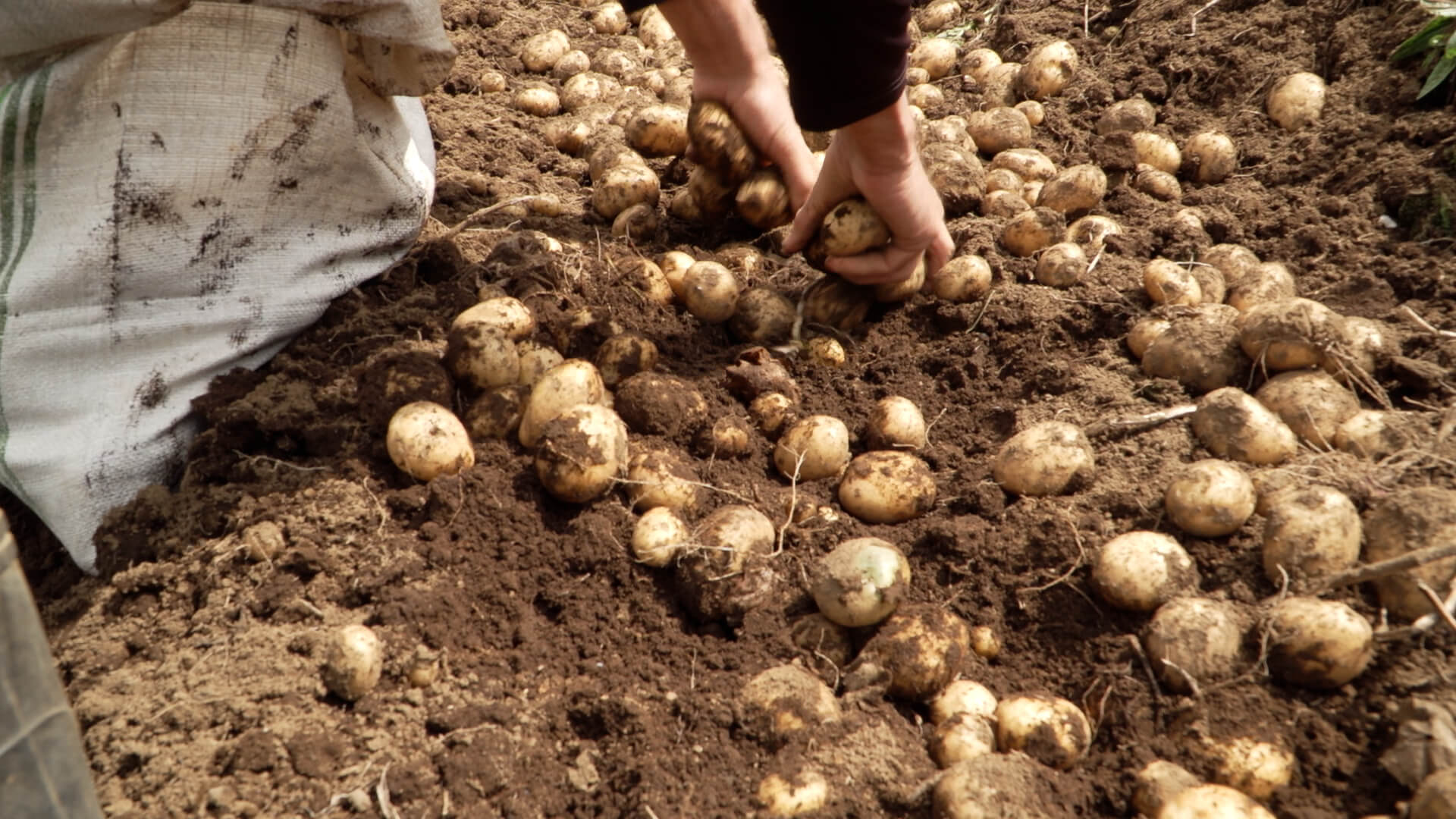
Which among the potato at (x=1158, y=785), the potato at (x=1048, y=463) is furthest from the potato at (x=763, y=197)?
the potato at (x=1158, y=785)

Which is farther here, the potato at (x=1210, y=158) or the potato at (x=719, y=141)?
the potato at (x=1210, y=158)

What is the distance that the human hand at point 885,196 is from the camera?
2.55 m

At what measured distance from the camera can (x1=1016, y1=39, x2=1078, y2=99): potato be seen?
399 centimetres

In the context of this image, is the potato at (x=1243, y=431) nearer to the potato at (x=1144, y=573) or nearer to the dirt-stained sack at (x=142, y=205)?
the potato at (x=1144, y=573)

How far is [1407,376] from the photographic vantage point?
2.45 meters

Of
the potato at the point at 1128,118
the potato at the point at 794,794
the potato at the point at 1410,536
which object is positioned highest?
the potato at the point at 1410,536

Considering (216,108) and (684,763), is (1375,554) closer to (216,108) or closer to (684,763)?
(684,763)

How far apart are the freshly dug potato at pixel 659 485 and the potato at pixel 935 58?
8.68 ft

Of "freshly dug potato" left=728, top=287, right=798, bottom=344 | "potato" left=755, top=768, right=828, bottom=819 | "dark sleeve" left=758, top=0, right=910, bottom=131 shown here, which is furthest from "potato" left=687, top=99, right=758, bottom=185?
"potato" left=755, top=768, right=828, bottom=819

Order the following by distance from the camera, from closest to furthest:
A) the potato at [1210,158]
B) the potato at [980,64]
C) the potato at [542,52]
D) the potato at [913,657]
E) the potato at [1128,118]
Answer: the potato at [913,657], the potato at [1210,158], the potato at [1128,118], the potato at [980,64], the potato at [542,52]

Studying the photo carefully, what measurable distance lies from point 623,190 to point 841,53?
1230 mm

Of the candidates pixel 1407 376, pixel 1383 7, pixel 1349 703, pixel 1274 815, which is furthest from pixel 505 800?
pixel 1383 7

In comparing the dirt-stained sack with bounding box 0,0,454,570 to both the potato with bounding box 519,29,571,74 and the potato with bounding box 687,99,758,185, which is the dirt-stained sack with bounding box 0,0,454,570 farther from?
the potato with bounding box 519,29,571,74

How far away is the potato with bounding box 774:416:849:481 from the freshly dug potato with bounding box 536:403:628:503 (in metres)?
0.44
